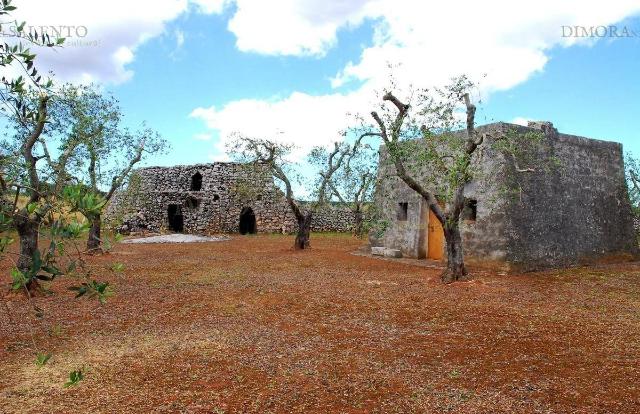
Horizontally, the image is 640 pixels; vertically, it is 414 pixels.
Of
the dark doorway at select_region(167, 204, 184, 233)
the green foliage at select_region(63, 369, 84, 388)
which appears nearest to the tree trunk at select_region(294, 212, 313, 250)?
the dark doorway at select_region(167, 204, 184, 233)

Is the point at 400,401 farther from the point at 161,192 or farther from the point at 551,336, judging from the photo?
the point at 161,192

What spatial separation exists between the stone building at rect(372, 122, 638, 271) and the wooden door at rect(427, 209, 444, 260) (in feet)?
0.14

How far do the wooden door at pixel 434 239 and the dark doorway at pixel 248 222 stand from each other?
2184cm

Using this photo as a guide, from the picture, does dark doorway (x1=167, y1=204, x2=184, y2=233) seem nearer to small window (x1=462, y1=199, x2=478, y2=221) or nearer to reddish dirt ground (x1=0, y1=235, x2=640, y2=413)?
reddish dirt ground (x1=0, y1=235, x2=640, y2=413)

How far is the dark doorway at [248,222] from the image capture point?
130 ft

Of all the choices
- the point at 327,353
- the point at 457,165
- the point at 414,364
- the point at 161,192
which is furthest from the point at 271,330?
the point at 161,192

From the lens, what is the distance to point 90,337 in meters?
8.00

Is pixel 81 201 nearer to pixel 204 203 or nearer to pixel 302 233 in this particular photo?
pixel 302 233

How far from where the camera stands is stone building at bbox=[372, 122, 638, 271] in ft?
53.3

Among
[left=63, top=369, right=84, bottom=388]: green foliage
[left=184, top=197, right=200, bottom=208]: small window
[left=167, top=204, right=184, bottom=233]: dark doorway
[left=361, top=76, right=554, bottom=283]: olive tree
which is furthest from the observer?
[left=167, top=204, right=184, bottom=233]: dark doorway

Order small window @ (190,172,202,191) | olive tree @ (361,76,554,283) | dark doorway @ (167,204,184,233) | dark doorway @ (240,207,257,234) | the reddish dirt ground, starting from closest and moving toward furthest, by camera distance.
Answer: the reddish dirt ground → olive tree @ (361,76,554,283) → dark doorway @ (167,204,184,233) → small window @ (190,172,202,191) → dark doorway @ (240,207,257,234)

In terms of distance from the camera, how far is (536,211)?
16.8 metres

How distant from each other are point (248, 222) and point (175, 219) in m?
6.08

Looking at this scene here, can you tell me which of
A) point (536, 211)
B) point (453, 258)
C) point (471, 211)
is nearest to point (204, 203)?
→ point (471, 211)
